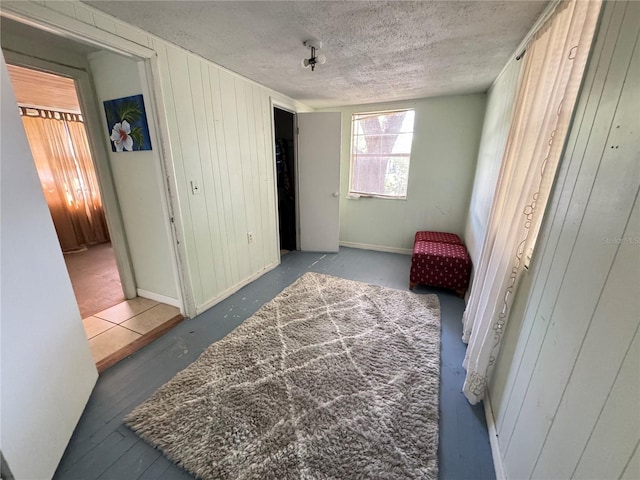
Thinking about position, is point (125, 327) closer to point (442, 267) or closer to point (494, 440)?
point (494, 440)

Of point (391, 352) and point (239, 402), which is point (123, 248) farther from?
point (391, 352)

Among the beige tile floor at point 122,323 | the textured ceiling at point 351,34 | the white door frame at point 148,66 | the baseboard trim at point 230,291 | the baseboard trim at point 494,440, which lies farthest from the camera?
the baseboard trim at point 230,291

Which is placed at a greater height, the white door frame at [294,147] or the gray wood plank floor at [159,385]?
the white door frame at [294,147]

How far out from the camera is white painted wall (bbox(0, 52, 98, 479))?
41.1 inches

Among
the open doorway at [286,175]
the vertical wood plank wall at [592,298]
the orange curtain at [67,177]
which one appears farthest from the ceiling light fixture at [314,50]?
the orange curtain at [67,177]

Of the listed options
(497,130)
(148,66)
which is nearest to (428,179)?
(497,130)

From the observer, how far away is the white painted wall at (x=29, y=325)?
3.43 ft

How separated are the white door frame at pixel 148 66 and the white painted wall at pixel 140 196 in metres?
0.04

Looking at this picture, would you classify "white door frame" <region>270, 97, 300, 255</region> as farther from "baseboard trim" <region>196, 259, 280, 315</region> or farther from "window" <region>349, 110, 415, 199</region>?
"window" <region>349, 110, 415, 199</region>

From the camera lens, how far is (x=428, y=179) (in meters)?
3.71

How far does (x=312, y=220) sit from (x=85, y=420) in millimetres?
3146

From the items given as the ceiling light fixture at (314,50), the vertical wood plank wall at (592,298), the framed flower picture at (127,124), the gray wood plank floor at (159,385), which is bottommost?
the gray wood plank floor at (159,385)

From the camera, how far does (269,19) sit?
5.00 feet

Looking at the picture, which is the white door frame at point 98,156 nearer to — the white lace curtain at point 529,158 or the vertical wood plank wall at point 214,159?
the vertical wood plank wall at point 214,159
